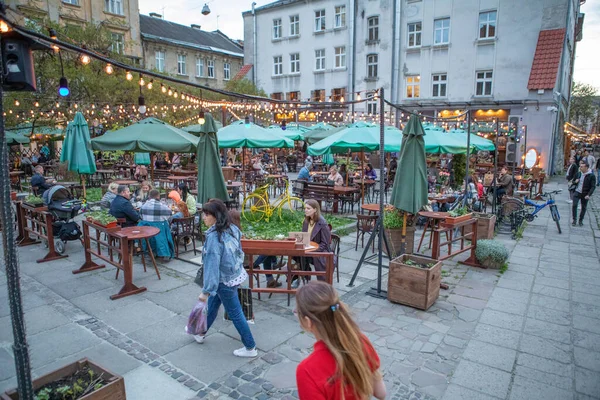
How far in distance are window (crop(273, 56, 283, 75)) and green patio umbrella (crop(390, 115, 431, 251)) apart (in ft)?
86.8

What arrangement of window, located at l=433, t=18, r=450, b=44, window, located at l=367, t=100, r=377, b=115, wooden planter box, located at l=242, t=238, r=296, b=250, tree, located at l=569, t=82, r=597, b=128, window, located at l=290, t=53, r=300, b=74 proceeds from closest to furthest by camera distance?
wooden planter box, located at l=242, t=238, r=296, b=250 < window, located at l=433, t=18, r=450, b=44 < window, located at l=367, t=100, r=377, b=115 < window, located at l=290, t=53, r=300, b=74 < tree, located at l=569, t=82, r=597, b=128

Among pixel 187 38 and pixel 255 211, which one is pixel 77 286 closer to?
pixel 255 211

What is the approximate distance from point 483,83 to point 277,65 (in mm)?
15986

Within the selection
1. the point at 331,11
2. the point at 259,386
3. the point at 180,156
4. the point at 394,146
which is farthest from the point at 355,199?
the point at 331,11

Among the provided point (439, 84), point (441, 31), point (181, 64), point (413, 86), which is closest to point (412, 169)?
point (439, 84)

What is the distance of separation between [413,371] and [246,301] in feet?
6.78

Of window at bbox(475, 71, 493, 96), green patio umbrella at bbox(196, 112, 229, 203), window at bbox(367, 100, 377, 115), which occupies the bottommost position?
green patio umbrella at bbox(196, 112, 229, 203)

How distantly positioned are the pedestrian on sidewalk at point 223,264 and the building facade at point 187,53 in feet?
101

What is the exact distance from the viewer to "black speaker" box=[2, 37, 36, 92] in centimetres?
255

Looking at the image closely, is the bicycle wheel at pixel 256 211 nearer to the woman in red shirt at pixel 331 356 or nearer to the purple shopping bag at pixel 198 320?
the purple shopping bag at pixel 198 320

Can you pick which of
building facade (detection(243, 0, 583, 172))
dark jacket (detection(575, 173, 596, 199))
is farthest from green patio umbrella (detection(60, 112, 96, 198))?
building facade (detection(243, 0, 583, 172))

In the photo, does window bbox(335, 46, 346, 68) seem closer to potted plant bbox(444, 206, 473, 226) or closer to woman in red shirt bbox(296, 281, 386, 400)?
potted plant bbox(444, 206, 473, 226)

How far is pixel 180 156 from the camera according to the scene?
20484 millimetres

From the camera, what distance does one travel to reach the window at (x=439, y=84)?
2452cm
